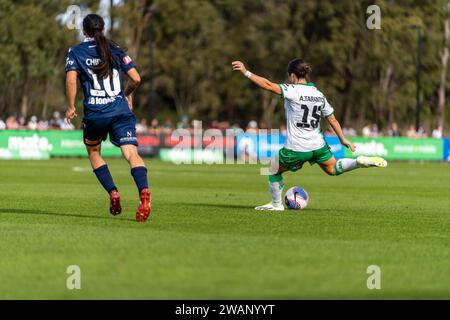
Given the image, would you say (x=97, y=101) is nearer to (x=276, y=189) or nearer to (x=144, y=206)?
(x=144, y=206)

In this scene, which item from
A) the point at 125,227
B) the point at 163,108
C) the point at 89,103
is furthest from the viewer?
the point at 163,108

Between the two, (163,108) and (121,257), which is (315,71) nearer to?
(163,108)

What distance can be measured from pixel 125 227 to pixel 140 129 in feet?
133

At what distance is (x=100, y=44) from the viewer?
13.1m

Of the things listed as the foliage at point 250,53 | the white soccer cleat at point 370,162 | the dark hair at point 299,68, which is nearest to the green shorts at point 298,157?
the white soccer cleat at point 370,162

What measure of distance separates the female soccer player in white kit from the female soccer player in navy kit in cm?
242

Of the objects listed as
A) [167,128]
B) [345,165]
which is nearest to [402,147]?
[167,128]

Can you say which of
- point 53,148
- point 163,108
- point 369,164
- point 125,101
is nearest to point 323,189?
point 369,164

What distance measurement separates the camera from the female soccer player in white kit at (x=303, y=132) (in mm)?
15188

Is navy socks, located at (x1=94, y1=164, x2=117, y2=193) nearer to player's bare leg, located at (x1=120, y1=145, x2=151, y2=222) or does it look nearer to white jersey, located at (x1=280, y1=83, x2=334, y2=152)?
player's bare leg, located at (x1=120, y1=145, x2=151, y2=222)

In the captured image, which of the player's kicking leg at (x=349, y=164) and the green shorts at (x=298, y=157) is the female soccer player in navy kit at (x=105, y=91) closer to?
the green shorts at (x=298, y=157)

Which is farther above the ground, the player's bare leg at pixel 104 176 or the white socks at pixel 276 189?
the player's bare leg at pixel 104 176

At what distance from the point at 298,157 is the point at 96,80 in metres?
3.53

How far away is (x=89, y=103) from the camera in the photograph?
13320mm
